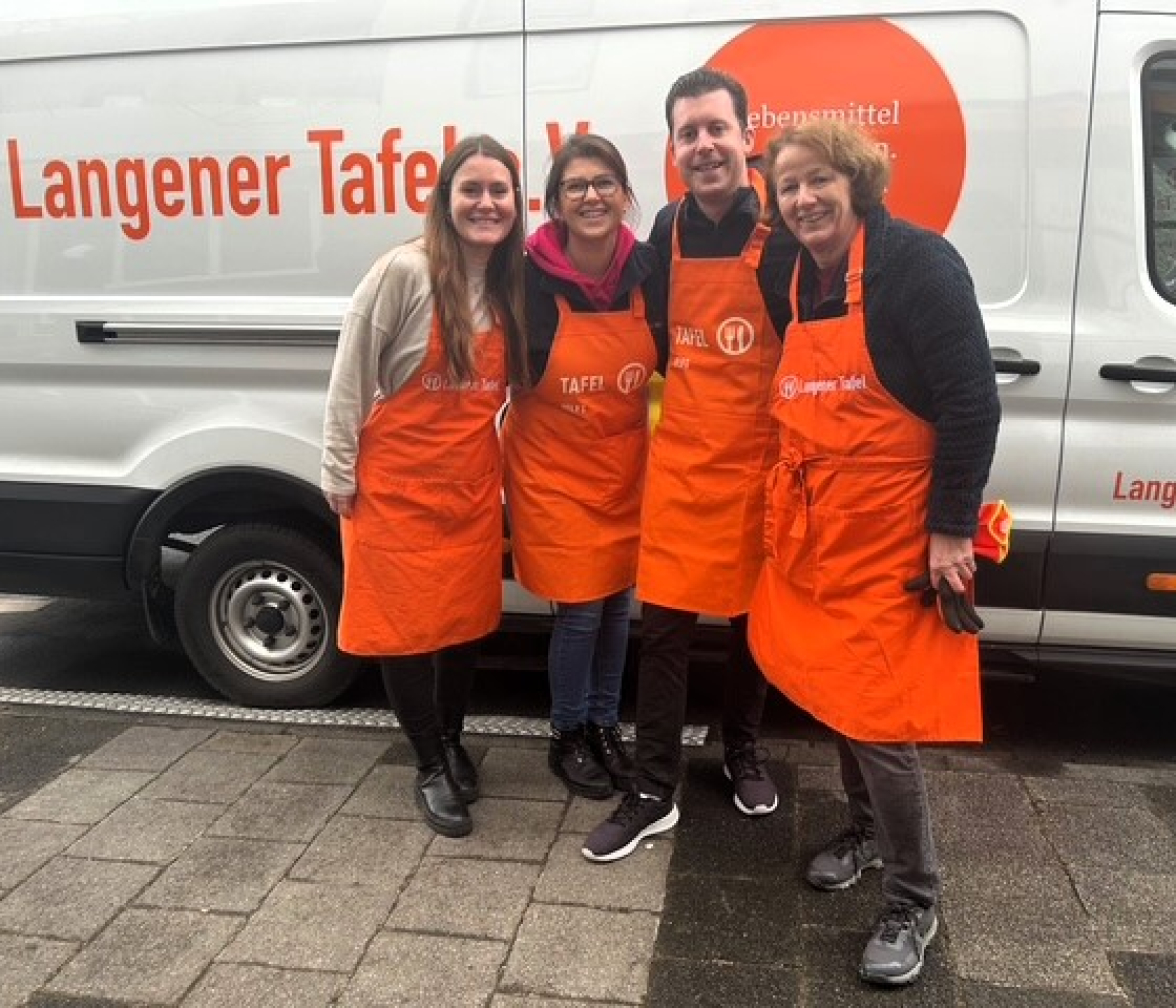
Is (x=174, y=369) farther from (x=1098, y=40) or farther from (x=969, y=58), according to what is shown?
(x=1098, y=40)

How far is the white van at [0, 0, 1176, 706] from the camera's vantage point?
2.77 meters

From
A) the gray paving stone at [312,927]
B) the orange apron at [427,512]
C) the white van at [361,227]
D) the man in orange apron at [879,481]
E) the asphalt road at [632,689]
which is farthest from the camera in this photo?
the asphalt road at [632,689]

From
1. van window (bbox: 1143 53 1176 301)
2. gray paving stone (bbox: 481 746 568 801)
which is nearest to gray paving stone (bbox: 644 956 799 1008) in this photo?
gray paving stone (bbox: 481 746 568 801)

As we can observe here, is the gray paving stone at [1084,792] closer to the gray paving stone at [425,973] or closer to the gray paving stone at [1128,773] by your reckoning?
the gray paving stone at [1128,773]

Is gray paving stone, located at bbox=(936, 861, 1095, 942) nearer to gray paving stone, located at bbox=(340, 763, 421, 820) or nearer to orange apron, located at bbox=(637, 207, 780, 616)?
orange apron, located at bbox=(637, 207, 780, 616)

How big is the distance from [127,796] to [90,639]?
157 centimetres

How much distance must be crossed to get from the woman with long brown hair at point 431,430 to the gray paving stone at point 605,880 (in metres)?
0.31

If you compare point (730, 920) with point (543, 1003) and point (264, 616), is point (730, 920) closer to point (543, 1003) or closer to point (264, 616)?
point (543, 1003)

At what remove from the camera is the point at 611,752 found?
297 cm

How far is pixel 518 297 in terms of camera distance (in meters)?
2.58

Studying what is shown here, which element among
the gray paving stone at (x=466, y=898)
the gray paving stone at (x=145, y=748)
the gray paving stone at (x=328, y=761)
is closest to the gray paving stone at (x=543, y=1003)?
the gray paving stone at (x=466, y=898)

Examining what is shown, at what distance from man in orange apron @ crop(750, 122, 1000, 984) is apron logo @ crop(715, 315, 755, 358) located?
18 centimetres

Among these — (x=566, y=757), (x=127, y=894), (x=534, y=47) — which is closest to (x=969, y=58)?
(x=534, y=47)

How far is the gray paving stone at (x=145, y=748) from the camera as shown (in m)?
3.15
